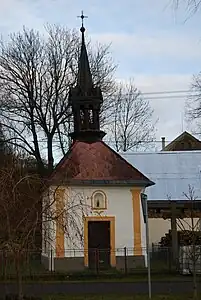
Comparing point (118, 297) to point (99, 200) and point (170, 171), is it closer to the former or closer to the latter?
point (99, 200)

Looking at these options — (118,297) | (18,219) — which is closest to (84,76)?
(118,297)

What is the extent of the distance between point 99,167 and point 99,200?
1849 mm

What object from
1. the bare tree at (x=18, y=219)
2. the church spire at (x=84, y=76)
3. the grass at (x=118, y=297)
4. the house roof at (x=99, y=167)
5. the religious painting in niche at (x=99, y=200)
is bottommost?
the grass at (x=118, y=297)

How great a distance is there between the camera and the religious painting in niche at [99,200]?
98.0 ft

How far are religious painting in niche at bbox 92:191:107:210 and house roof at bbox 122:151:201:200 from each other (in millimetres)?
3776

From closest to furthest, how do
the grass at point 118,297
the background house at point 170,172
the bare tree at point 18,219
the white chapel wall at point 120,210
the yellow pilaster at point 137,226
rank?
the bare tree at point 18,219 < the grass at point 118,297 < the yellow pilaster at point 137,226 < the white chapel wall at point 120,210 < the background house at point 170,172

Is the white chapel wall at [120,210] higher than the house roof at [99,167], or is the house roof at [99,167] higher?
the house roof at [99,167]

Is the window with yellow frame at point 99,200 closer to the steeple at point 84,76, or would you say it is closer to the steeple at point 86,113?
the steeple at point 86,113

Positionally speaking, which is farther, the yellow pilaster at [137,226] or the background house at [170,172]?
the background house at [170,172]

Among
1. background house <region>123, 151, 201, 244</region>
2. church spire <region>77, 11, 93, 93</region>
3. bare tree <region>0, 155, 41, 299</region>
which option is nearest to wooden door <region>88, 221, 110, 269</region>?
background house <region>123, 151, 201, 244</region>

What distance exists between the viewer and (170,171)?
3597cm

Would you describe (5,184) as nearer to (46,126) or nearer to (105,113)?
(46,126)

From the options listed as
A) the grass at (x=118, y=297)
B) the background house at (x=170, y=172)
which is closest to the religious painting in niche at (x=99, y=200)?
the background house at (x=170, y=172)

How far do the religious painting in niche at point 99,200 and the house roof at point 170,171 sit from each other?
12.4ft
